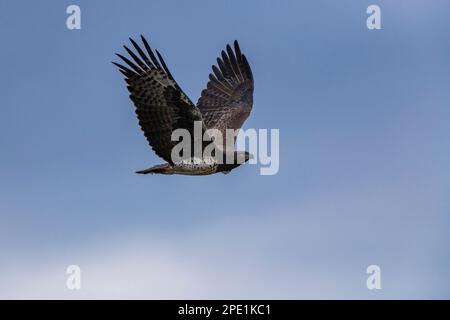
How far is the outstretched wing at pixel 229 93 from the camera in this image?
1689 centimetres

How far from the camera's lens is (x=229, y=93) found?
1764 cm

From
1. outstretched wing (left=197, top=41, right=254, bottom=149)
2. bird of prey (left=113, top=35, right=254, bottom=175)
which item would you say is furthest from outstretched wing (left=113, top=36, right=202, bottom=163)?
outstretched wing (left=197, top=41, right=254, bottom=149)

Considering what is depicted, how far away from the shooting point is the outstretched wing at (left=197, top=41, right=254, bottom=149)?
16891 mm

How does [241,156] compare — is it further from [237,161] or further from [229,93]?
[229,93]

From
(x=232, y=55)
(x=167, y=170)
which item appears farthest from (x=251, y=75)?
(x=167, y=170)

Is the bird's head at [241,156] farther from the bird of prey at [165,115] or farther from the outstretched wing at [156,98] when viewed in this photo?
the outstretched wing at [156,98]

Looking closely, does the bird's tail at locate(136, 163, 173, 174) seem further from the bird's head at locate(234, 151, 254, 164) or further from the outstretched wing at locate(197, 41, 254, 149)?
the outstretched wing at locate(197, 41, 254, 149)

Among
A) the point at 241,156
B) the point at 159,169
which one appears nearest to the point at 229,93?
the point at 241,156

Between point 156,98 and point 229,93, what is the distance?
4897 mm

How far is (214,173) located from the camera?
1470cm

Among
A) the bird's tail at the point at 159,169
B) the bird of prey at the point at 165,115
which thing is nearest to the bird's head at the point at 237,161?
the bird of prey at the point at 165,115

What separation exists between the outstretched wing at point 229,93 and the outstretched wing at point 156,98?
11.6 ft
